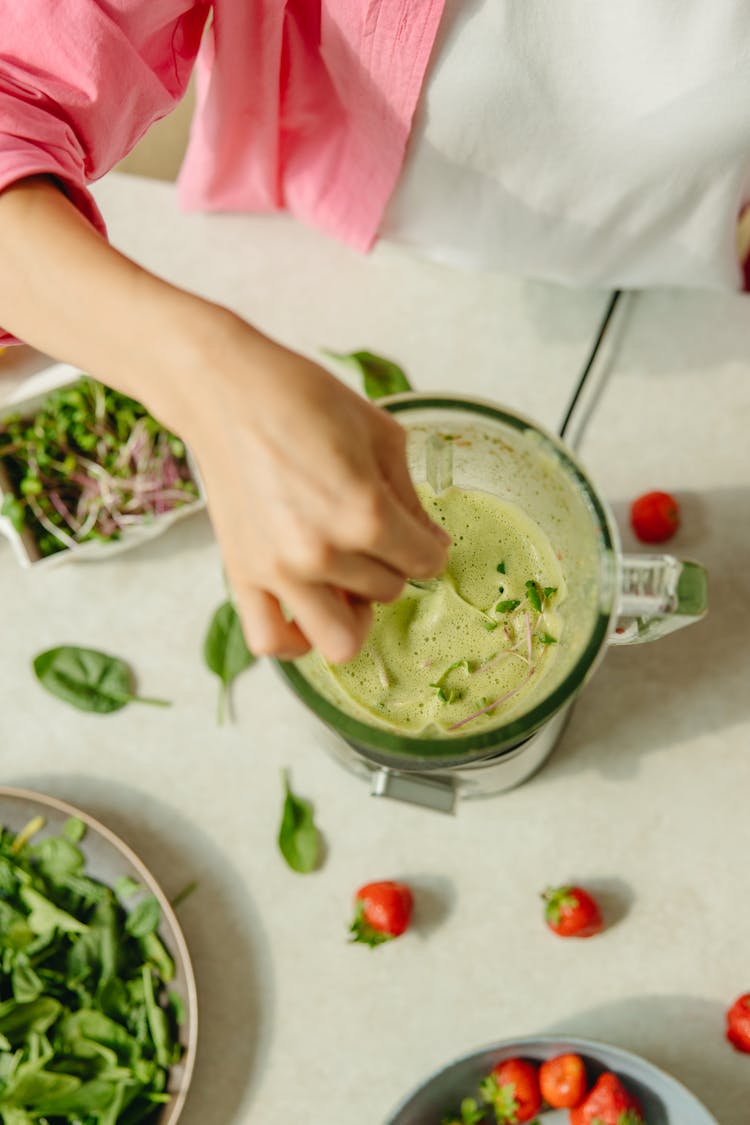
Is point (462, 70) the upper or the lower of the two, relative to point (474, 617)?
upper

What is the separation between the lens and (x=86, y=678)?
2.60ft

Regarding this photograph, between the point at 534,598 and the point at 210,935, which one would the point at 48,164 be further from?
the point at 210,935

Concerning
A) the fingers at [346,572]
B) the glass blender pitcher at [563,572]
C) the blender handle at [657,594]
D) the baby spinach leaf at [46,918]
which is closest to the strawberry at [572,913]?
the glass blender pitcher at [563,572]

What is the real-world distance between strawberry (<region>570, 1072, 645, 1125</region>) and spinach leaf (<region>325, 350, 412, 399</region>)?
52 centimetres

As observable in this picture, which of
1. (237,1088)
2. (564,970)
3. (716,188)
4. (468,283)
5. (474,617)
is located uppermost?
(716,188)

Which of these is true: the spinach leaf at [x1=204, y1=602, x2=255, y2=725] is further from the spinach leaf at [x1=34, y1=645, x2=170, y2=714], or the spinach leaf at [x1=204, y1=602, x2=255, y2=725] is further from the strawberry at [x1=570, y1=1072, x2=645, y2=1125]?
the strawberry at [x1=570, y1=1072, x2=645, y2=1125]

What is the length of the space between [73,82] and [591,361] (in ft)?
1.52

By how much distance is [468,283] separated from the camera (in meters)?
0.83

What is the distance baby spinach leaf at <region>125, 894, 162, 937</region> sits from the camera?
0.72 m

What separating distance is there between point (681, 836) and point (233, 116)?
0.61 m

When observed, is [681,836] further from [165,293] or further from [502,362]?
[165,293]

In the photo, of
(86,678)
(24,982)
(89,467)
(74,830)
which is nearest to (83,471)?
(89,467)

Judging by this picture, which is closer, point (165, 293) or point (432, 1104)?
point (165, 293)

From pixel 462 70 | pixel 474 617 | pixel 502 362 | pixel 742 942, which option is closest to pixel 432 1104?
pixel 742 942
